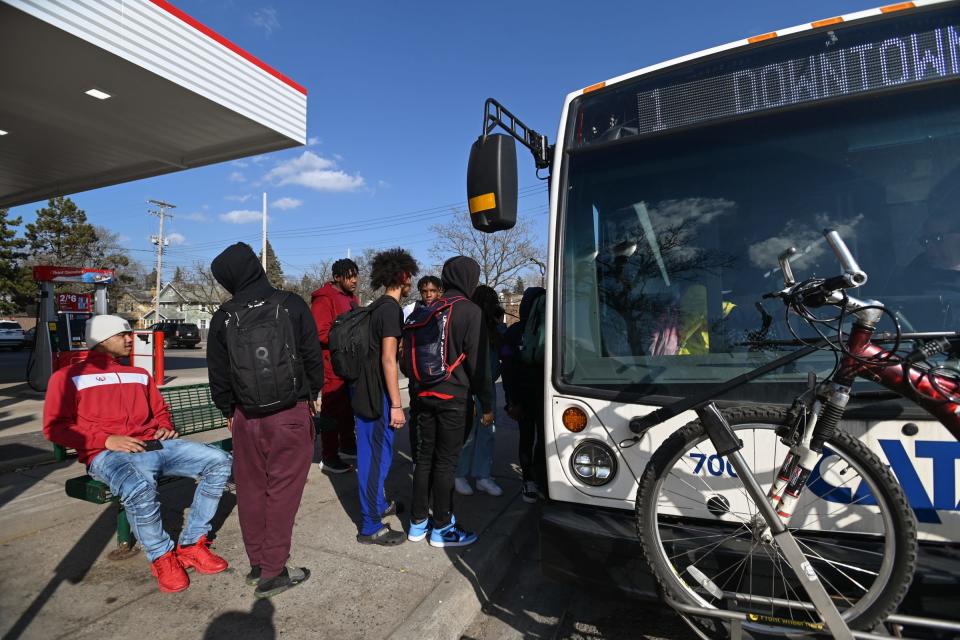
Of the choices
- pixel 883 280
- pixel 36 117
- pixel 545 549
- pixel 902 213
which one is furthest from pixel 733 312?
pixel 36 117

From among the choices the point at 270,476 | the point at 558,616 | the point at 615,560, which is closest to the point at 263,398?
A: the point at 270,476

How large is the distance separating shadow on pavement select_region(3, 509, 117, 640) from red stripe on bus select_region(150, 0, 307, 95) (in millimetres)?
6800

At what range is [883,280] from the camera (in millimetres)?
2355

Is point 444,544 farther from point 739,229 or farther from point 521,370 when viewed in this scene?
point 739,229

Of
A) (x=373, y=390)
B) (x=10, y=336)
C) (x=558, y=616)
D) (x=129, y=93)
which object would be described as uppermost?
(x=129, y=93)

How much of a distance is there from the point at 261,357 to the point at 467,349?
3.95ft

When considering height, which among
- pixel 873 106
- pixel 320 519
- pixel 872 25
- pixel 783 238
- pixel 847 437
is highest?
pixel 872 25

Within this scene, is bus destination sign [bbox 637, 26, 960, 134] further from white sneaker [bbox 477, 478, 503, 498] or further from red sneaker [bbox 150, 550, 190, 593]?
red sneaker [bbox 150, 550, 190, 593]

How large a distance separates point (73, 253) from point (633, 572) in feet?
169

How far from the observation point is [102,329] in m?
3.22

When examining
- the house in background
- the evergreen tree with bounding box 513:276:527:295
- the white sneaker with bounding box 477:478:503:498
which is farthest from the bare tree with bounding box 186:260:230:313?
the white sneaker with bounding box 477:478:503:498

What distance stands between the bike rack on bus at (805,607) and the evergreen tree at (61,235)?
49.9 meters

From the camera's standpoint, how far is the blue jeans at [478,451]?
4672 millimetres

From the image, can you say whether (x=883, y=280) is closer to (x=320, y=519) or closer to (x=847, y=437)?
(x=847, y=437)
